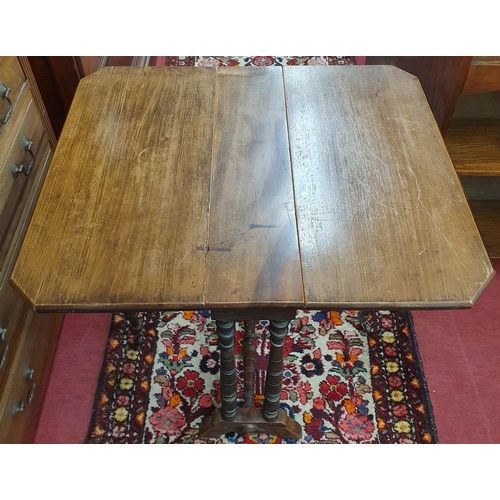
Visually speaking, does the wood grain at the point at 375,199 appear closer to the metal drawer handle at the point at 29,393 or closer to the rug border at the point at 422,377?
the rug border at the point at 422,377

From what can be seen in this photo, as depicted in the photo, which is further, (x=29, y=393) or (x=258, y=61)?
(x=258, y=61)

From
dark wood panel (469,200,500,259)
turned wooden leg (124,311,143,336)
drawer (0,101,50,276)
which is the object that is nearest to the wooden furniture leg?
turned wooden leg (124,311,143,336)

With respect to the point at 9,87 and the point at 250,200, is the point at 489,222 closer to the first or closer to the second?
the point at 250,200

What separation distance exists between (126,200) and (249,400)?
2.47ft

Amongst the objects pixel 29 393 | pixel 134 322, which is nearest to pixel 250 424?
pixel 134 322

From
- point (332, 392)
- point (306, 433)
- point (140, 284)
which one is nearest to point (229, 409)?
point (306, 433)

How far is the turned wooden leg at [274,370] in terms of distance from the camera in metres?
1.16

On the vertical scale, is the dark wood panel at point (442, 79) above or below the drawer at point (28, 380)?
above

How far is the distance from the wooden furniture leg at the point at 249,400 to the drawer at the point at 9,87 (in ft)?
2.66

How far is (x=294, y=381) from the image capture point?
168 centimetres

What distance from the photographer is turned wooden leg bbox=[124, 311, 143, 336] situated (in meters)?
1.68

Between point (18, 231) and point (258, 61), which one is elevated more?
point (258, 61)

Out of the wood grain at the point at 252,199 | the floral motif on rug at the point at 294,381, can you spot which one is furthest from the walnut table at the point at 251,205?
the floral motif on rug at the point at 294,381

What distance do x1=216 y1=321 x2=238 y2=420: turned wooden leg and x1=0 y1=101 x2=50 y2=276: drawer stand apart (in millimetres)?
664
